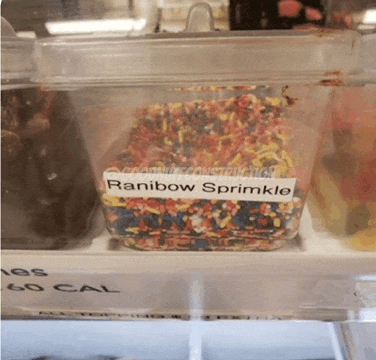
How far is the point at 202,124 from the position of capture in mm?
425

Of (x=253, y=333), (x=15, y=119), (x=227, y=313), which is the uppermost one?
(x=15, y=119)

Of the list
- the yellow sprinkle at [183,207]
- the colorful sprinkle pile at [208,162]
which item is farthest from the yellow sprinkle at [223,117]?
the yellow sprinkle at [183,207]

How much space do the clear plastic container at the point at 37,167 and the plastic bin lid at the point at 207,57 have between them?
87mm

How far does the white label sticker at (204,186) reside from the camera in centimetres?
43

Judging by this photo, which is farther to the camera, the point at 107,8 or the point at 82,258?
the point at 107,8

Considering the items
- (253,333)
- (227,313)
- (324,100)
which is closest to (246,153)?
(324,100)

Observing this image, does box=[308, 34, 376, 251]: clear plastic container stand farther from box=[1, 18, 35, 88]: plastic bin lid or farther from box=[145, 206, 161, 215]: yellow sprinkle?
box=[1, 18, 35, 88]: plastic bin lid

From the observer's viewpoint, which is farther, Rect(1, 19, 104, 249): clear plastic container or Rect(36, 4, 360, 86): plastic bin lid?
Rect(1, 19, 104, 249): clear plastic container

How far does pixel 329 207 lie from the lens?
1.69 feet

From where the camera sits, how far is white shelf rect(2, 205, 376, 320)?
0.47 m

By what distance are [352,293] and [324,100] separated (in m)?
0.24

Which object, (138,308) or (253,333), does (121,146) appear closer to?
(138,308)

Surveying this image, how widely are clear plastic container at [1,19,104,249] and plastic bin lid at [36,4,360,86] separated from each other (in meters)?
0.09

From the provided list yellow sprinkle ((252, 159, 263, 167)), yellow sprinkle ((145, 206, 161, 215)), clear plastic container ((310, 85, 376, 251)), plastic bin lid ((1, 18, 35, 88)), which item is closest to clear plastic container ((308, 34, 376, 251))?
clear plastic container ((310, 85, 376, 251))
